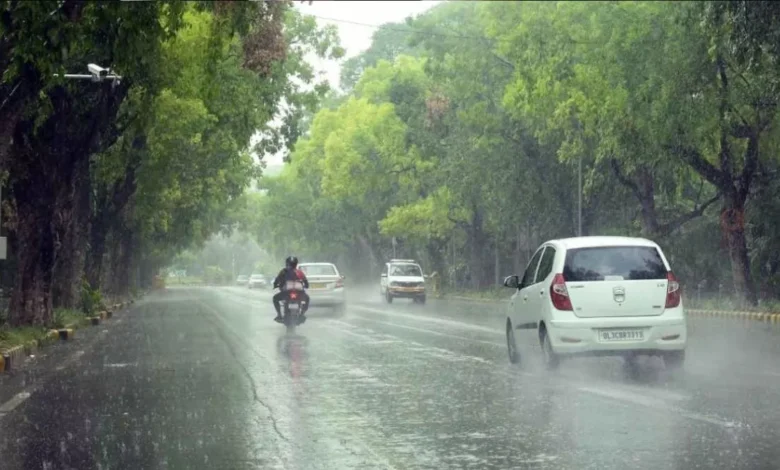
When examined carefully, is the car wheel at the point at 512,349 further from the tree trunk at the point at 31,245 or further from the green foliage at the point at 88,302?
the green foliage at the point at 88,302

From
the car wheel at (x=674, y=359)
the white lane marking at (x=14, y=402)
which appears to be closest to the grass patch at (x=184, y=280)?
the white lane marking at (x=14, y=402)

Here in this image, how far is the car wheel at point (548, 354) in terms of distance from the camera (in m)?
15.2

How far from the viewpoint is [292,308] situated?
91.5 feet

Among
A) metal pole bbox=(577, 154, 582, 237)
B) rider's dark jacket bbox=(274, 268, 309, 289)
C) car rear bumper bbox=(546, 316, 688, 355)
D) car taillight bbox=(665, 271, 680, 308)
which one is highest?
metal pole bbox=(577, 154, 582, 237)

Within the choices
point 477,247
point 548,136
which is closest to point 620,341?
point 548,136

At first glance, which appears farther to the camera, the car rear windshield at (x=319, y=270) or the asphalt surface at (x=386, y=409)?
the car rear windshield at (x=319, y=270)

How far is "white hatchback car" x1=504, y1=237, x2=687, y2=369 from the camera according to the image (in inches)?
587

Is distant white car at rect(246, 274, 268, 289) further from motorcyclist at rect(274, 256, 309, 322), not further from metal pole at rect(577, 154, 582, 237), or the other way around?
motorcyclist at rect(274, 256, 309, 322)

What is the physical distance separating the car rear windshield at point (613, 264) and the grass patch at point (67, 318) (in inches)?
661

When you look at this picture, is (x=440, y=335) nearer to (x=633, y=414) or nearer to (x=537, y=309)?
(x=537, y=309)

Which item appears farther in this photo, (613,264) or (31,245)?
(31,245)

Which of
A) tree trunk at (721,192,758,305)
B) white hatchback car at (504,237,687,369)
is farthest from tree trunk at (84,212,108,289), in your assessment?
white hatchback car at (504,237,687,369)

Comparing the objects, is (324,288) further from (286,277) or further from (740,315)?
(740,315)

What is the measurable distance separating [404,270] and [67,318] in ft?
76.6
